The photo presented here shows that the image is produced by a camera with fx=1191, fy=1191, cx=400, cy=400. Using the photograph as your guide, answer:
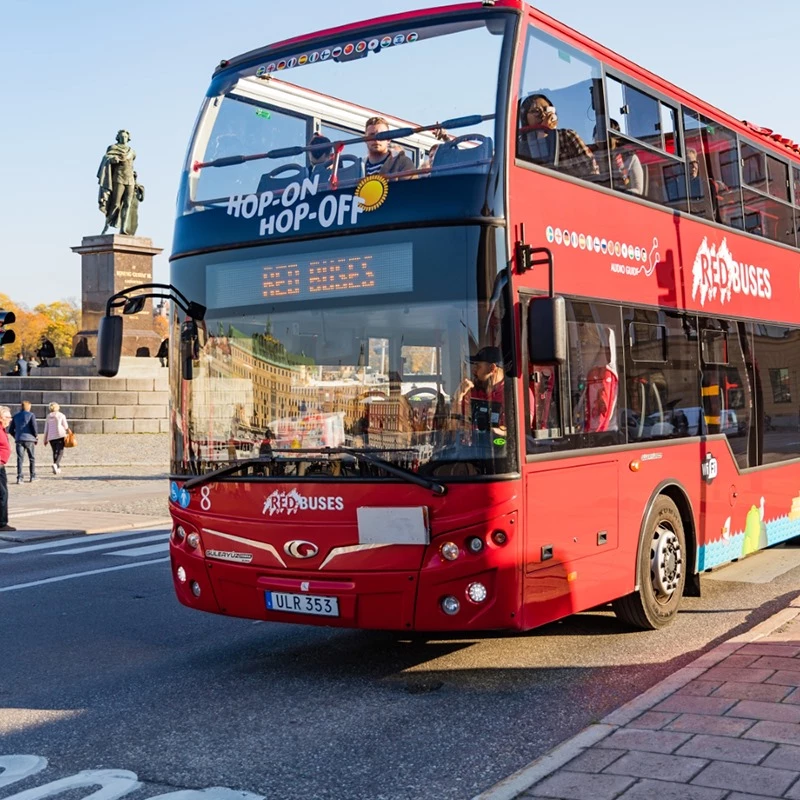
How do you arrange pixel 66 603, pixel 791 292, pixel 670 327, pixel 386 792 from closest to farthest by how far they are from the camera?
pixel 386 792
pixel 670 327
pixel 66 603
pixel 791 292

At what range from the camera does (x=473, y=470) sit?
6.61 meters

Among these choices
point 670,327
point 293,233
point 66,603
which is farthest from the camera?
point 66,603

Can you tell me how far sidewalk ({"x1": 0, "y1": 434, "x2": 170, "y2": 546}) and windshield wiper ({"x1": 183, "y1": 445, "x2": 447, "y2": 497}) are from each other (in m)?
9.26

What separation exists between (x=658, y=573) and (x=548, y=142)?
3.14 metres

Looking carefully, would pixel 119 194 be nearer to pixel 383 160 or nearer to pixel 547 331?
pixel 383 160

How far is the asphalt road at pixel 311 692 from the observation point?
18.0 ft

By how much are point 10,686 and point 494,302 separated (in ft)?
12.5

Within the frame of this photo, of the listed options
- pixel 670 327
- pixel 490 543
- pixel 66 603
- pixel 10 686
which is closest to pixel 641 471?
pixel 670 327

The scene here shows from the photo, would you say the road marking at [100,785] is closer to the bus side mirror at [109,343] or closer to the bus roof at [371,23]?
the bus side mirror at [109,343]

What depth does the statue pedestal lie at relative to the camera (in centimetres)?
4050

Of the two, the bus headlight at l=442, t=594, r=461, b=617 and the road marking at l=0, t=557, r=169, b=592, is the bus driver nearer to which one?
the bus headlight at l=442, t=594, r=461, b=617

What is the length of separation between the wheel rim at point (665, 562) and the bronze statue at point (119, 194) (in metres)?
36.1

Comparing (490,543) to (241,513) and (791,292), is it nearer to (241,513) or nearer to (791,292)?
(241,513)

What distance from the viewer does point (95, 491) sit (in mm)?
23188
